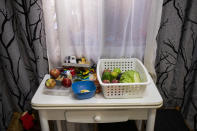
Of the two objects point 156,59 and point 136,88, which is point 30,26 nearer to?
point 136,88

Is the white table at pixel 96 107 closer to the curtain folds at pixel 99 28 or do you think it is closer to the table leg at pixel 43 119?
the table leg at pixel 43 119

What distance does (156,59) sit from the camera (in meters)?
1.30

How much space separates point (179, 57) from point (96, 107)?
0.73 metres

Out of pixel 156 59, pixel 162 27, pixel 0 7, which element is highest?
pixel 0 7

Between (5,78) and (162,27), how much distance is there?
115 cm

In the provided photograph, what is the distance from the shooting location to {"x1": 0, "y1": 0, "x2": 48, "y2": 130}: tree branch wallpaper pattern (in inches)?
43.9

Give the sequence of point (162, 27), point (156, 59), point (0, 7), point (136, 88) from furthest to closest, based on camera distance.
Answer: point (156, 59), point (162, 27), point (0, 7), point (136, 88)

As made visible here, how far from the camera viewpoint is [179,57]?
1.30 m

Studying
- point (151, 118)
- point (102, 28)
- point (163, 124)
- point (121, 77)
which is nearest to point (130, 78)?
point (121, 77)

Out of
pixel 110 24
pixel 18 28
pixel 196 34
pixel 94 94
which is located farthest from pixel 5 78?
pixel 196 34

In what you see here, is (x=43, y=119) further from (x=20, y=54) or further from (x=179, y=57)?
(x=179, y=57)

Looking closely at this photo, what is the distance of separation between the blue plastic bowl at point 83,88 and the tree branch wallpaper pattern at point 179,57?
0.54 m

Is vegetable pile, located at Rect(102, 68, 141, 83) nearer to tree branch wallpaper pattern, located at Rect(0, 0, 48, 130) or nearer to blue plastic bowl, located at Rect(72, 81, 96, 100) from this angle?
blue plastic bowl, located at Rect(72, 81, 96, 100)

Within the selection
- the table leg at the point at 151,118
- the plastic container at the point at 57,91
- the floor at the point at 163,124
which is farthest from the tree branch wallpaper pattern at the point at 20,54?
the table leg at the point at 151,118
